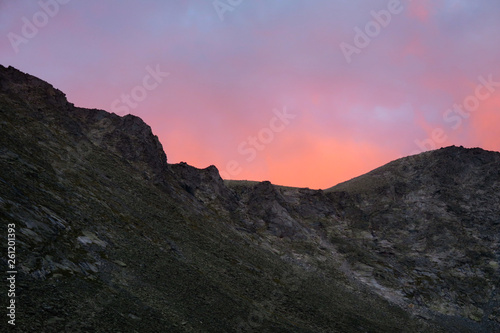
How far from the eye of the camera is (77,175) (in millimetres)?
45031

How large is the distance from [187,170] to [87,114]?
26688mm

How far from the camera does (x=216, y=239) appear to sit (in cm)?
5509

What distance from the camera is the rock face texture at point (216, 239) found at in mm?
25781

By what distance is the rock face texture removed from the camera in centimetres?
2578

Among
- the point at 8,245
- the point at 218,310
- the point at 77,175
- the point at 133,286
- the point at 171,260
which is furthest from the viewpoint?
the point at 77,175

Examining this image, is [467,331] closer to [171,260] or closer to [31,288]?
[171,260]

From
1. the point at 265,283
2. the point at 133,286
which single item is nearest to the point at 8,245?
the point at 133,286

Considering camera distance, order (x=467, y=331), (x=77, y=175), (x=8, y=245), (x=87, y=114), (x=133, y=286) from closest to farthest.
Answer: (x=8, y=245) → (x=133, y=286) → (x=77, y=175) → (x=467, y=331) → (x=87, y=114)

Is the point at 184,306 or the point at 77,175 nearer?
the point at 184,306
